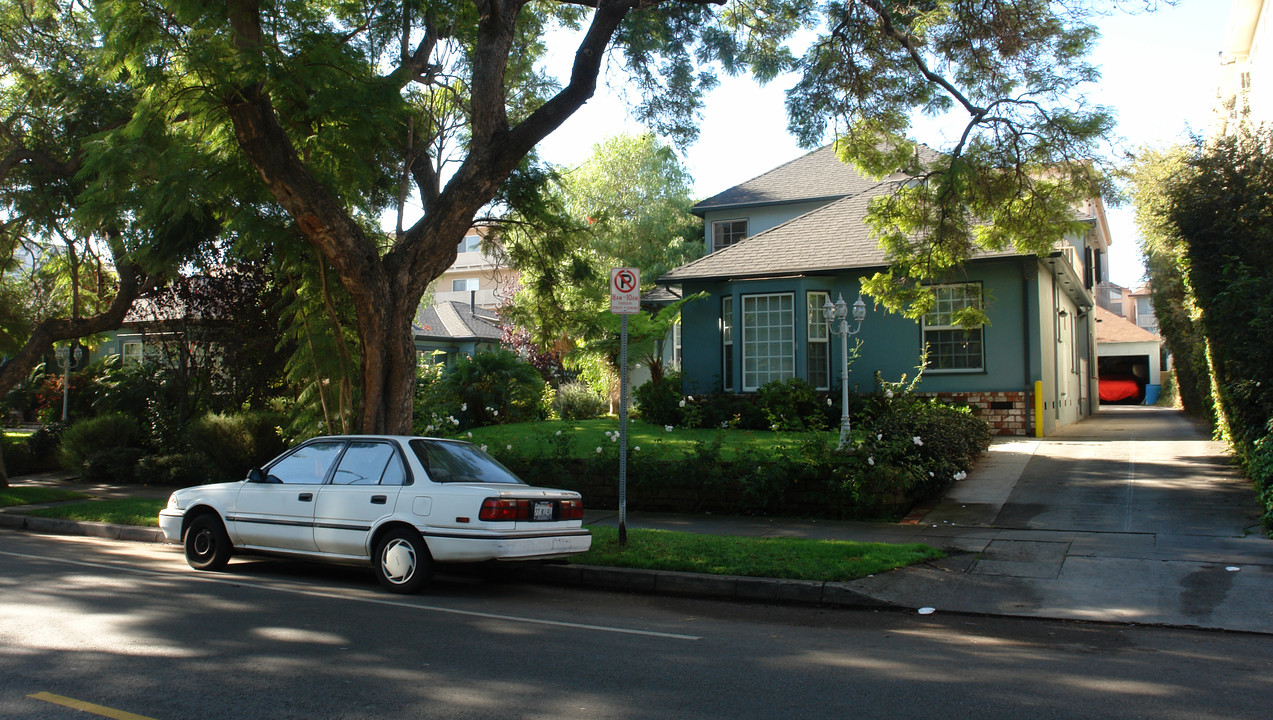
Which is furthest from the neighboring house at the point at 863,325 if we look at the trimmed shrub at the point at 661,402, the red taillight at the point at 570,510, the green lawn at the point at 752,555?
the red taillight at the point at 570,510

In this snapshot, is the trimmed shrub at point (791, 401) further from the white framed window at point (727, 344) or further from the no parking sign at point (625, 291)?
the no parking sign at point (625, 291)

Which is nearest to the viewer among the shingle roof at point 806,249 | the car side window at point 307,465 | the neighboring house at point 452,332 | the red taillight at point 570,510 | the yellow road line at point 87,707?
the yellow road line at point 87,707

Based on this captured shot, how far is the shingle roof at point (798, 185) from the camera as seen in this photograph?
28.4 metres

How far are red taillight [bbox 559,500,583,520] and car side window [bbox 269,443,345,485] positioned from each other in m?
2.36

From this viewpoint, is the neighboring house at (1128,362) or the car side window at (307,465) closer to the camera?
the car side window at (307,465)

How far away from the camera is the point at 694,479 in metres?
12.6

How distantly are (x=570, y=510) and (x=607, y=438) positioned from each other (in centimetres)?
722

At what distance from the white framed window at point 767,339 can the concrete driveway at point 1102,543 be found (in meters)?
6.34

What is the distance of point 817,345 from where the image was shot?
70.7ft

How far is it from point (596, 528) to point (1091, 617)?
5.67 meters

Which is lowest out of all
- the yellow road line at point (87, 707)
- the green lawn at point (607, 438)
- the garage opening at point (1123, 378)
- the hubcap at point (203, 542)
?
the yellow road line at point (87, 707)

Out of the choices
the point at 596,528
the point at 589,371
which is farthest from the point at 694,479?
the point at 589,371

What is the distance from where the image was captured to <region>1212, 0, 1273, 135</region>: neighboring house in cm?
2006

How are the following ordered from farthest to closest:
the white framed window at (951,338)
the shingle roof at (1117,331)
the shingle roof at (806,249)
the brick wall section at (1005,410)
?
the shingle roof at (1117,331), the shingle roof at (806,249), the white framed window at (951,338), the brick wall section at (1005,410)
